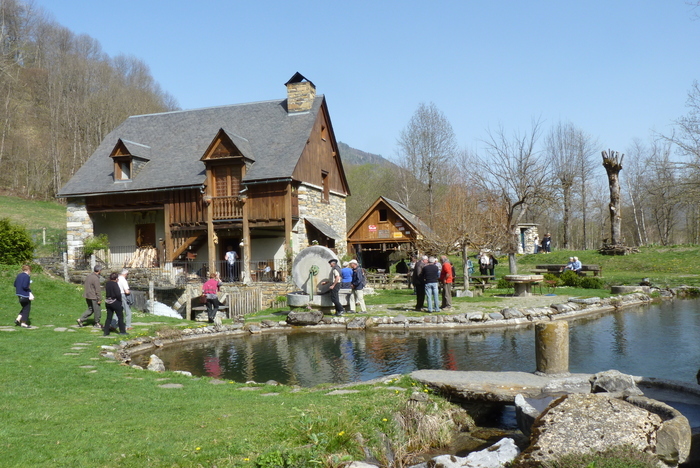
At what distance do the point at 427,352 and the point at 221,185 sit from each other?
17.3 metres

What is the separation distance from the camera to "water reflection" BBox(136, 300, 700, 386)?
34.0ft

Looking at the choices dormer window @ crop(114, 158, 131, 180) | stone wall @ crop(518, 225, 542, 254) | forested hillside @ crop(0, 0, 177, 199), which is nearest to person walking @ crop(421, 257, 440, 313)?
dormer window @ crop(114, 158, 131, 180)

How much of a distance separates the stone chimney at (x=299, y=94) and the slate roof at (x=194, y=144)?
0.35 m

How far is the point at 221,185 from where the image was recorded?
26.5 meters

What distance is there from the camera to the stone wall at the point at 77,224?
28.6 meters

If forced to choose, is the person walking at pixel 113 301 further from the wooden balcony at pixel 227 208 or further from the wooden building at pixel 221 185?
the wooden balcony at pixel 227 208

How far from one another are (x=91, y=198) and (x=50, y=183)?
2389cm

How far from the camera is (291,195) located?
2562 cm

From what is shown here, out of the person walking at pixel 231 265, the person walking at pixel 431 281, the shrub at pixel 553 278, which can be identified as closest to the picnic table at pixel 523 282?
the shrub at pixel 553 278

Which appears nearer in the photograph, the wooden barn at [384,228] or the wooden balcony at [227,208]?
A: the wooden balcony at [227,208]

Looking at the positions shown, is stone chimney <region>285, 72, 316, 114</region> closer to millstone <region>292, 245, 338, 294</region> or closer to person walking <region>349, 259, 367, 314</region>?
millstone <region>292, 245, 338, 294</region>

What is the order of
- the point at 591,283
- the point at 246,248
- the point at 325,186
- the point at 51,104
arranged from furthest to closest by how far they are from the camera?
the point at 51,104, the point at 325,186, the point at 246,248, the point at 591,283

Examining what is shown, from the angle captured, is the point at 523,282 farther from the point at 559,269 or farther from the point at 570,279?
the point at 559,269

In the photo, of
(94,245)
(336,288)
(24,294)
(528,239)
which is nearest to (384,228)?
(336,288)
